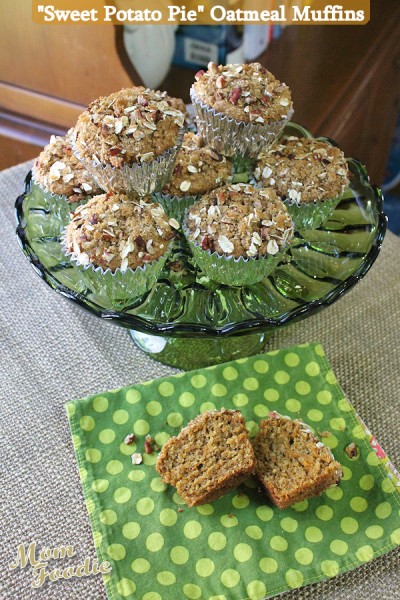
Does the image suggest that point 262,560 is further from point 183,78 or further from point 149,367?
point 183,78

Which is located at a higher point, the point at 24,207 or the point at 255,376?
the point at 24,207

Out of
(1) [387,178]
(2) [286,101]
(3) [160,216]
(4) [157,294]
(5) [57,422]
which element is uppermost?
(2) [286,101]

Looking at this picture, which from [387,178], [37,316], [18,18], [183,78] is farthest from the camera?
[387,178]

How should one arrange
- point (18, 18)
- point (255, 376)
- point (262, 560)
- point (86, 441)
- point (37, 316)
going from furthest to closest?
point (18, 18)
point (37, 316)
point (255, 376)
point (86, 441)
point (262, 560)

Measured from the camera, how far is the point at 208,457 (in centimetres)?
98

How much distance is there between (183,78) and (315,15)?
509mm

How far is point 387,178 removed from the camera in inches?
111

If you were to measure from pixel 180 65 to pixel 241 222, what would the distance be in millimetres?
1179

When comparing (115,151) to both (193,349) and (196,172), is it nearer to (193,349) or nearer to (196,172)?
(196,172)

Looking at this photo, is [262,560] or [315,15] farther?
[315,15]

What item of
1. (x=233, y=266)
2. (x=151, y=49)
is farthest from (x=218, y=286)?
(x=151, y=49)

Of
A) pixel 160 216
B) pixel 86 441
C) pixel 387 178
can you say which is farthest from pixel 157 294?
pixel 387 178

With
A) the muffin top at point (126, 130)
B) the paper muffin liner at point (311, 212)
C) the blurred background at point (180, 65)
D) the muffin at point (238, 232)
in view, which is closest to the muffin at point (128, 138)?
the muffin top at point (126, 130)

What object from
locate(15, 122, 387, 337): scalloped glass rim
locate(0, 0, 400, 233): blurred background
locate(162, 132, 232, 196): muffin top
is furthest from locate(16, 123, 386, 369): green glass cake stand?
locate(0, 0, 400, 233): blurred background
